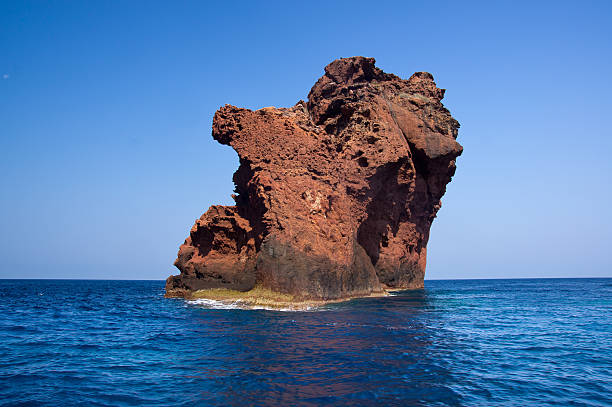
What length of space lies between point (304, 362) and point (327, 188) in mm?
18863

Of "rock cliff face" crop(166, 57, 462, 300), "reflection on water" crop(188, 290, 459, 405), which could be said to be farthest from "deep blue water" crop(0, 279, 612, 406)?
"rock cliff face" crop(166, 57, 462, 300)

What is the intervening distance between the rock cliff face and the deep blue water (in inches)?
287

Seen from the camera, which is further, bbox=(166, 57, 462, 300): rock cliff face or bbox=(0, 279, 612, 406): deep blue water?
bbox=(166, 57, 462, 300): rock cliff face

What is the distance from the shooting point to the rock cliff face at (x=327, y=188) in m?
26.2

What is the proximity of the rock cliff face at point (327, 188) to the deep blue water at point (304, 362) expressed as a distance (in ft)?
23.9

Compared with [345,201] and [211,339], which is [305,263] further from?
[211,339]

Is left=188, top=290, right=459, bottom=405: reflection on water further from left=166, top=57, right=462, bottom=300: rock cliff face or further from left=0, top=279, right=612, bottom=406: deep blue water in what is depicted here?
left=166, top=57, right=462, bottom=300: rock cliff face

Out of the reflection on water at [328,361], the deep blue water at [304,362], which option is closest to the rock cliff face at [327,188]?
the deep blue water at [304,362]

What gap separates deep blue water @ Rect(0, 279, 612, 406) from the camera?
8.58m

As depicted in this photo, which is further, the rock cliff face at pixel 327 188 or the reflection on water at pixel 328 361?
the rock cliff face at pixel 327 188

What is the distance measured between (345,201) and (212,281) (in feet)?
38.2

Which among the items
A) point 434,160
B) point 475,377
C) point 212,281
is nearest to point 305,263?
point 212,281

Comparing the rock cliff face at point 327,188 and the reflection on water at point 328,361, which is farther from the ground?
the rock cliff face at point 327,188

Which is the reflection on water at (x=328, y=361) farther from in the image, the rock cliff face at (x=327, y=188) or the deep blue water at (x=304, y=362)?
the rock cliff face at (x=327, y=188)
